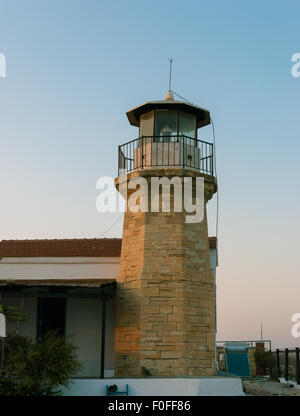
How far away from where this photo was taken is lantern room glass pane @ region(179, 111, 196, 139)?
17.8m

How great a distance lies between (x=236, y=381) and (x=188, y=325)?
189cm

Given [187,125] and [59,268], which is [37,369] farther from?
[187,125]

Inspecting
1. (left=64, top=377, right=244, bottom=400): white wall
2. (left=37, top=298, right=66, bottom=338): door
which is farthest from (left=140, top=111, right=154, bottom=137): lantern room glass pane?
(left=64, top=377, right=244, bottom=400): white wall

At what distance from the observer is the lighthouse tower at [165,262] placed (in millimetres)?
16109

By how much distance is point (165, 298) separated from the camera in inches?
646

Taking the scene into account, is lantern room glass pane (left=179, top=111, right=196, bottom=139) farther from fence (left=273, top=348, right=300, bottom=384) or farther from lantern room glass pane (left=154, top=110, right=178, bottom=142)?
fence (left=273, top=348, right=300, bottom=384)

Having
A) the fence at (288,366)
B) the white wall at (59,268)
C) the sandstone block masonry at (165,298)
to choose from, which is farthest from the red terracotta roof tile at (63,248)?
the fence at (288,366)

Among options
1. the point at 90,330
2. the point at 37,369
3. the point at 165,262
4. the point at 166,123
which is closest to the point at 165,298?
the point at 165,262

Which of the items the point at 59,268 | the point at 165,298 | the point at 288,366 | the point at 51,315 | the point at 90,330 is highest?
the point at 59,268

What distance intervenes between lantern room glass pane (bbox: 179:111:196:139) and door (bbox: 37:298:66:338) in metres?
6.11

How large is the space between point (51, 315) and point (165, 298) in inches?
149

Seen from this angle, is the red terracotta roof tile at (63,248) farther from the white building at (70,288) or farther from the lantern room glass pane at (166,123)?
the lantern room glass pane at (166,123)

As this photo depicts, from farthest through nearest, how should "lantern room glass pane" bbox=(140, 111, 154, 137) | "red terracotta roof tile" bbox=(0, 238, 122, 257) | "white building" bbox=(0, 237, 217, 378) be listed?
"red terracotta roof tile" bbox=(0, 238, 122, 257) → "lantern room glass pane" bbox=(140, 111, 154, 137) → "white building" bbox=(0, 237, 217, 378)
